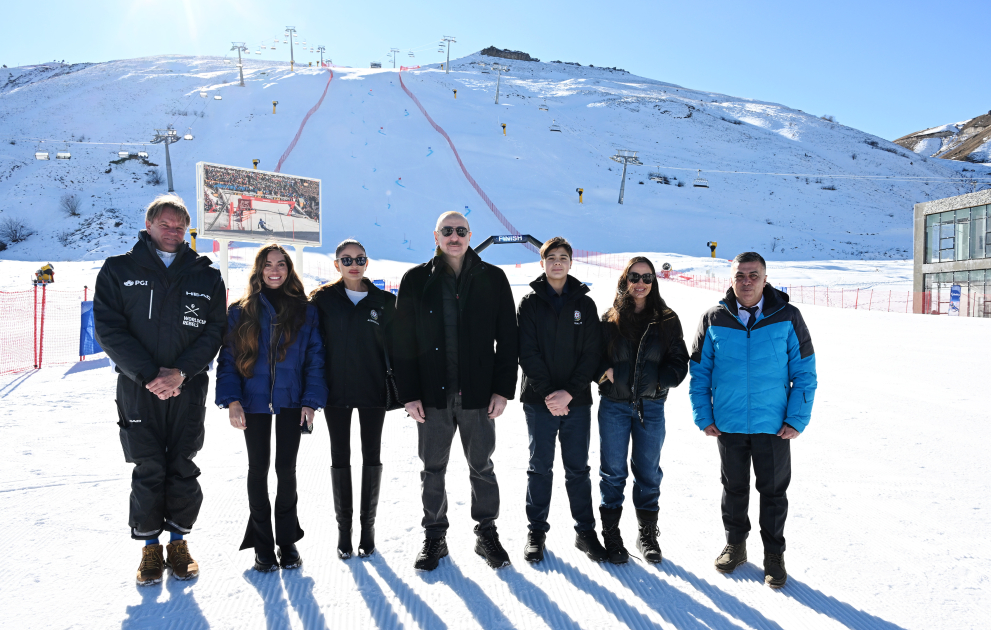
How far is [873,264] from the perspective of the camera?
96.1 feet

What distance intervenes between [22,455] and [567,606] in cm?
491

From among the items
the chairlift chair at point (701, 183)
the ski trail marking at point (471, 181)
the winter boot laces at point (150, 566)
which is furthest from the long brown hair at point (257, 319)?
the chairlift chair at point (701, 183)

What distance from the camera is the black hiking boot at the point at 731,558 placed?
3.11 meters

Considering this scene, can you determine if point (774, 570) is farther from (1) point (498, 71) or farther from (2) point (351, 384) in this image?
(1) point (498, 71)

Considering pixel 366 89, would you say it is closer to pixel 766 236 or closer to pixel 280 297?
pixel 766 236

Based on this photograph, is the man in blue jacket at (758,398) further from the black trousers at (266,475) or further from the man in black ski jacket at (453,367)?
the black trousers at (266,475)

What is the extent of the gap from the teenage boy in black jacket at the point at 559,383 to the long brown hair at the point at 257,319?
1342 mm

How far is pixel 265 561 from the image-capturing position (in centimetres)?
311

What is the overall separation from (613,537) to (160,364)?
2.76 m

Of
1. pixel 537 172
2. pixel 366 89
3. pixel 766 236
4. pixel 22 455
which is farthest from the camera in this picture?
pixel 366 89

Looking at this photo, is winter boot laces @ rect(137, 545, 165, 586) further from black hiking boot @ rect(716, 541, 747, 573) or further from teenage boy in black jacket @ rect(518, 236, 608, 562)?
black hiking boot @ rect(716, 541, 747, 573)

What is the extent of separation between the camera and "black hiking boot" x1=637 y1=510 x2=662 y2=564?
321 cm

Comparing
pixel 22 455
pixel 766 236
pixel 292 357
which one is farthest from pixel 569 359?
pixel 766 236

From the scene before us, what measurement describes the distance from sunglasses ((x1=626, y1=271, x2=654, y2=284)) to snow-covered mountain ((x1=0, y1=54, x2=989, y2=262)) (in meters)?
23.7
